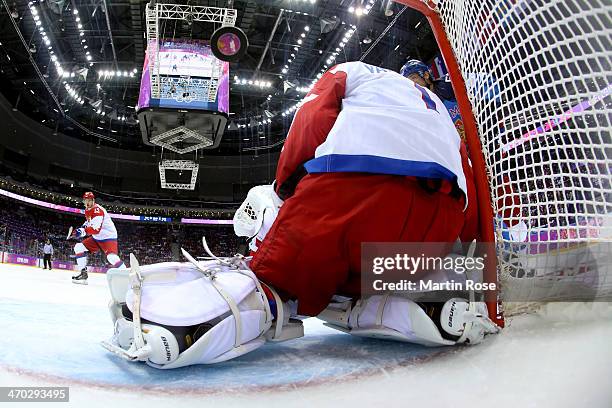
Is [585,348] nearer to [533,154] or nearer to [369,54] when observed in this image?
[533,154]

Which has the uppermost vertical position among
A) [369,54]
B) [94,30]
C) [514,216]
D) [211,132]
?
[94,30]

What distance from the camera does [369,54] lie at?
9.96 meters

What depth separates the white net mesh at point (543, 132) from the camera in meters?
0.76

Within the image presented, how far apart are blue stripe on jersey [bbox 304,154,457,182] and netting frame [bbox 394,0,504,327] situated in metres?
0.25

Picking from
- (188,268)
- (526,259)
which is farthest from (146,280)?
(526,259)

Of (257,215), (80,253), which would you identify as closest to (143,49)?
(80,253)

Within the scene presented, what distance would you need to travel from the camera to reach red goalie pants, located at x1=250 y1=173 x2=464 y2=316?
33.9 inches

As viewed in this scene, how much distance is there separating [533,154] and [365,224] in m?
0.47

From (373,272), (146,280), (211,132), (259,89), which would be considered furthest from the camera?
(259,89)

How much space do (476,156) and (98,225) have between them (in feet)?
13.8

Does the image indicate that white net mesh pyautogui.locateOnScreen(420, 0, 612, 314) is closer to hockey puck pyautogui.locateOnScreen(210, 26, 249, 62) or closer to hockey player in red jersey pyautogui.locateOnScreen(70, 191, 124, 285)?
hockey player in red jersey pyautogui.locateOnScreen(70, 191, 124, 285)

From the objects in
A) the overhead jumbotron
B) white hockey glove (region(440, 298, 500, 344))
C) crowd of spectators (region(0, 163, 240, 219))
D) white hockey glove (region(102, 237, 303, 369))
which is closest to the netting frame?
white hockey glove (region(440, 298, 500, 344))

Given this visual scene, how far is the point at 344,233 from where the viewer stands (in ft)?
2.84

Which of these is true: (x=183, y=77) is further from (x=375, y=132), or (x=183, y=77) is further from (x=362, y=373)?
(x=362, y=373)
